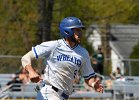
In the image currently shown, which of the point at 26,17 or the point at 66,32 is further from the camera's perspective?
the point at 26,17

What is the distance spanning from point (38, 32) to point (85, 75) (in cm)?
1633

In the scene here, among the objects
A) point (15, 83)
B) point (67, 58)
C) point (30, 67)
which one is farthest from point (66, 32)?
point (15, 83)

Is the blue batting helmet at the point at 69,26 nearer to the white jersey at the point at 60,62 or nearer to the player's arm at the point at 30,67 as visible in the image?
the white jersey at the point at 60,62

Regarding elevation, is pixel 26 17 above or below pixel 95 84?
above

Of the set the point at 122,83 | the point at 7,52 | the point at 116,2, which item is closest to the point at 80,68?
the point at 122,83

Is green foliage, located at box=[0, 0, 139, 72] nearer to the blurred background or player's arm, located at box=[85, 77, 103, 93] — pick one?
the blurred background

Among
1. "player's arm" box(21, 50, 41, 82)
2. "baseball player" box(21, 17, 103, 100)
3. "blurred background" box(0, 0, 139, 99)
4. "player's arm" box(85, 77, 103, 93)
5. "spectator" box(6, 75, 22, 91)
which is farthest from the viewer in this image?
"blurred background" box(0, 0, 139, 99)

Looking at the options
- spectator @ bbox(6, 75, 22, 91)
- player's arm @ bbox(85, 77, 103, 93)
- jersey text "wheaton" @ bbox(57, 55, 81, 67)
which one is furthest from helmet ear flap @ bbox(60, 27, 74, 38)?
spectator @ bbox(6, 75, 22, 91)

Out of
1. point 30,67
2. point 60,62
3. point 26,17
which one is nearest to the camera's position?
point 30,67

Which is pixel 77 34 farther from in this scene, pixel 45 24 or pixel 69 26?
pixel 45 24

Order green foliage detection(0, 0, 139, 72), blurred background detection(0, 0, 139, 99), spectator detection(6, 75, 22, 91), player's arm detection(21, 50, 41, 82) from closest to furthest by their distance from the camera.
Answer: player's arm detection(21, 50, 41, 82) < spectator detection(6, 75, 22, 91) < blurred background detection(0, 0, 139, 99) < green foliage detection(0, 0, 139, 72)

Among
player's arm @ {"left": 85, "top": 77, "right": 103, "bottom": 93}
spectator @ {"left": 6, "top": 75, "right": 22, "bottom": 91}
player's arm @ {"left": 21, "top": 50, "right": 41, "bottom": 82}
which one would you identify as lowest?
spectator @ {"left": 6, "top": 75, "right": 22, "bottom": 91}

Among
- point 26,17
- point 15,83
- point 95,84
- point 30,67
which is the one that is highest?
point 26,17

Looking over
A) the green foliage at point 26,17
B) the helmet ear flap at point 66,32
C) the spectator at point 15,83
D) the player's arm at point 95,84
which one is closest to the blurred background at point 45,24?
the green foliage at point 26,17
